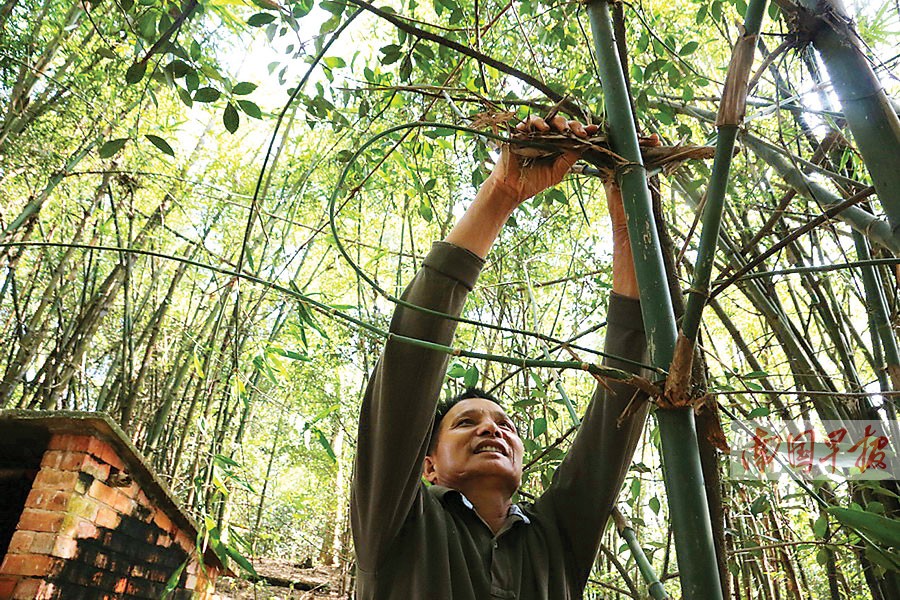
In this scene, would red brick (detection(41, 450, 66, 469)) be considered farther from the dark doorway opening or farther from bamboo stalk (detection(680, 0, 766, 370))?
bamboo stalk (detection(680, 0, 766, 370))

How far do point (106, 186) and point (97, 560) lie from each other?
6.06 ft

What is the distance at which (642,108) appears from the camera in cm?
136

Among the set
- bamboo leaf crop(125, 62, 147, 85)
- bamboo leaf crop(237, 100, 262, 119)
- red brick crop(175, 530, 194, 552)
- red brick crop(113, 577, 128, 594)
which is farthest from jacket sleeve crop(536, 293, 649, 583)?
red brick crop(175, 530, 194, 552)

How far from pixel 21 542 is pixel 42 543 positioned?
9cm

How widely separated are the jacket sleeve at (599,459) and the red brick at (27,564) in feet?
7.39

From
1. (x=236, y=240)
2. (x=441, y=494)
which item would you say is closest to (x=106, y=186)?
(x=236, y=240)

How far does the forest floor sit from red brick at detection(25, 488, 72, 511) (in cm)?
301

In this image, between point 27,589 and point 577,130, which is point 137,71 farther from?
point 27,589

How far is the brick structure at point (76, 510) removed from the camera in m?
2.54

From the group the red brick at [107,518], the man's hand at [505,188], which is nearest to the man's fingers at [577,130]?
the man's hand at [505,188]

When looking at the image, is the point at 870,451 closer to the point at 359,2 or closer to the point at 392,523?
the point at 392,523

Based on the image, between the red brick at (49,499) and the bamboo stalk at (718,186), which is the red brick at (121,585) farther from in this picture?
the bamboo stalk at (718,186)

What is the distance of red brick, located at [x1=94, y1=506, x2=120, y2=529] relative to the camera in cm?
280

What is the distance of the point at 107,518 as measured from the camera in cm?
287
